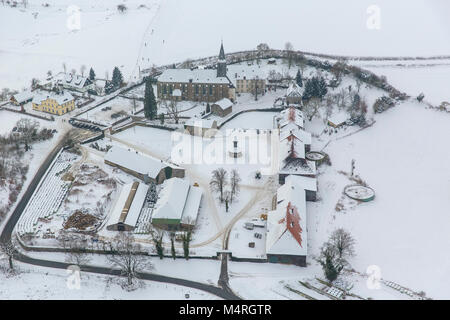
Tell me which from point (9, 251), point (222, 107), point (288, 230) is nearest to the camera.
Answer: point (9, 251)

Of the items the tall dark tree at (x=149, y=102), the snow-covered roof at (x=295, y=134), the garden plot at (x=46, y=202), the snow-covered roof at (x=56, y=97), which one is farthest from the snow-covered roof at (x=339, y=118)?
the snow-covered roof at (x=56, y=97)

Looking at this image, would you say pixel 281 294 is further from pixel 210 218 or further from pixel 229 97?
pixel 229 97

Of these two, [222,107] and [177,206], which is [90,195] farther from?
[222,107]

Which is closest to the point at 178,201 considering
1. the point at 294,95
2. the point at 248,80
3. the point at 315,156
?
the point at 315,156

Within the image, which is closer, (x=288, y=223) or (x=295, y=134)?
(x=288, y=223)

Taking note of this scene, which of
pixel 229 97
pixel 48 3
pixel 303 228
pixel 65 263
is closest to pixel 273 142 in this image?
pixel 229 97

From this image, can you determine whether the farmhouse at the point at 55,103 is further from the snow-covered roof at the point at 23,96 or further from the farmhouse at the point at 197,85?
the farmhouse at the point at 197,85
